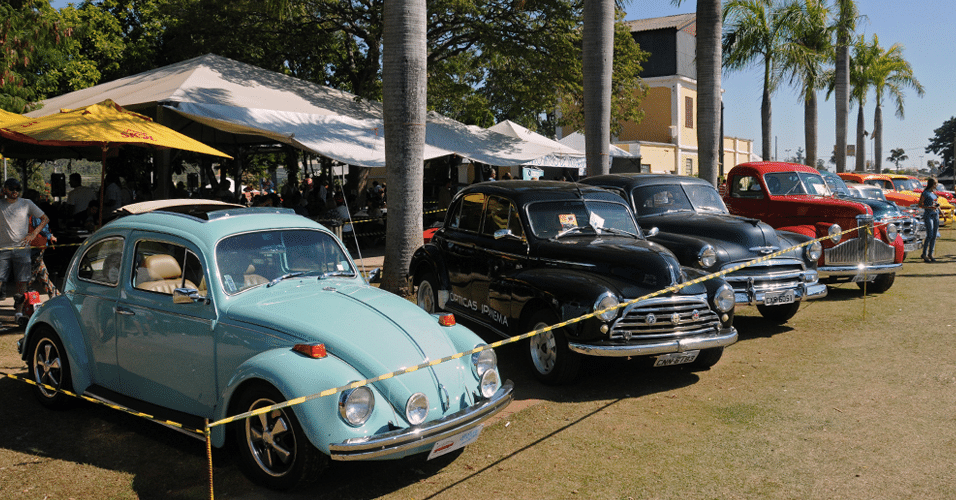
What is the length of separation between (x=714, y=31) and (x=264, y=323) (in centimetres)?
1328

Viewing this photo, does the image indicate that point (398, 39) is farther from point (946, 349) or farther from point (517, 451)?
point (946, 349)

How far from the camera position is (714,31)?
49.3 feet

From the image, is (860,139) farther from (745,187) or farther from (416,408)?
(416,408)

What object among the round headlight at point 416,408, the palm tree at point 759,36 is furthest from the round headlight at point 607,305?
the palm tree at point 759,36

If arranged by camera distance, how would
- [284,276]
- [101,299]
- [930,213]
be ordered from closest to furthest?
[284,276], [101,299], [930,213]

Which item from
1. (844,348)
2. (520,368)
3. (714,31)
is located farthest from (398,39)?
(714,31)

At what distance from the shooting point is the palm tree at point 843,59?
26.8 metres

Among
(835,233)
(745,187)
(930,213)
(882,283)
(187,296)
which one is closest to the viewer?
(187,296)

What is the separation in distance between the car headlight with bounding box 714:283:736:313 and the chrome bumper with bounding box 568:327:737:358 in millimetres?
589

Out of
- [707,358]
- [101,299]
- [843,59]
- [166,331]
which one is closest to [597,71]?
[707,358]

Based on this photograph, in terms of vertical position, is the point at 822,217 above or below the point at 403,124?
below

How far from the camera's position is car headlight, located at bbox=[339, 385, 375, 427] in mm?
4094

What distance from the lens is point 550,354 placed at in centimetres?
682

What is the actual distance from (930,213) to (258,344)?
1624 centimetres
